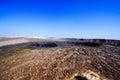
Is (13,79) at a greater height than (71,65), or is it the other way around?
(71,65)

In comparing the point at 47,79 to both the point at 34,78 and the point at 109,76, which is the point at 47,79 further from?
the point at 109,76

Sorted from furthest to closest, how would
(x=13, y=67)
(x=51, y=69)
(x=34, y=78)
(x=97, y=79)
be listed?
(x=13, y=67) → (x=51, y=69) → (x=34, y=78) → (x=97, y=79)

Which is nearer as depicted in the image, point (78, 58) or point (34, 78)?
point (34, 78)

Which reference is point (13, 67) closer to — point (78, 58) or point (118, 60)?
point (78, 58)

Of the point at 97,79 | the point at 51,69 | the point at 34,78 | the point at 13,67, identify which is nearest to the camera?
the point at 97,79

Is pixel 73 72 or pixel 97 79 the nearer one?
pixel 97 79

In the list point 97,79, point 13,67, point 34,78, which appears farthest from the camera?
point 13,67

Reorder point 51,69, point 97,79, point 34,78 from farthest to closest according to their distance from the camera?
point 51,69
point 34,78
point 97,79

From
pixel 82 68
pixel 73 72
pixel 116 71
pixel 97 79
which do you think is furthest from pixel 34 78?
pixel 116 71

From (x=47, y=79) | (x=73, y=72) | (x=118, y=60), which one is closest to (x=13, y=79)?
(x=47, y=79)
